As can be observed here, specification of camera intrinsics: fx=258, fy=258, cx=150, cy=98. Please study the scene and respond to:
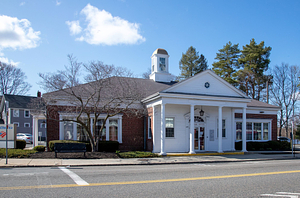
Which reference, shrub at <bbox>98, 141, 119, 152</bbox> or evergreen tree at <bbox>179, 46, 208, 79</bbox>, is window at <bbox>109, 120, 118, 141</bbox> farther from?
evergreen tree at <bbox>179, 46, 208, 79</bbox>

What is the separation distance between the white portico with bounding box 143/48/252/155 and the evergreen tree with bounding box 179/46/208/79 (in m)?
30.0

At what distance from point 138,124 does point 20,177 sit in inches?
508

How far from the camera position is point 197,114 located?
68.5ft

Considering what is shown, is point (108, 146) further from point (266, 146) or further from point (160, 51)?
point (266, 146)

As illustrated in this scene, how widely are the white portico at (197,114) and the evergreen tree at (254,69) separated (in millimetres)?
24952

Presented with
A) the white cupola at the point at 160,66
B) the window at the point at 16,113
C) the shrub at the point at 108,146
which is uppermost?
the white cupola at the point at 160,66

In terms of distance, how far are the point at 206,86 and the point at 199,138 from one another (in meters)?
4.31

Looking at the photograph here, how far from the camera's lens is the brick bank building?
737 inches

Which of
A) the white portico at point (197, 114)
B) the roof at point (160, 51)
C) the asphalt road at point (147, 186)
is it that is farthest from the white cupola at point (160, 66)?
the asphalt road at point (147, 186)

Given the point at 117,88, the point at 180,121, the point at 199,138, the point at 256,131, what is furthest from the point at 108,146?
the point at 256,131

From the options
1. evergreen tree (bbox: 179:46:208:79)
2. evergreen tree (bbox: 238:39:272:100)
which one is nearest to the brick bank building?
evergreen tree (bbox: 238:39:272:100)

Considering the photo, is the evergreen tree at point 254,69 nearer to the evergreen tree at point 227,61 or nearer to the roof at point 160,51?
the evergreen tree at point 227,61

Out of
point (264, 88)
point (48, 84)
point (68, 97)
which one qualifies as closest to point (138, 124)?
point (68, 97)

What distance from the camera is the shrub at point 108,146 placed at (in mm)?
19000
